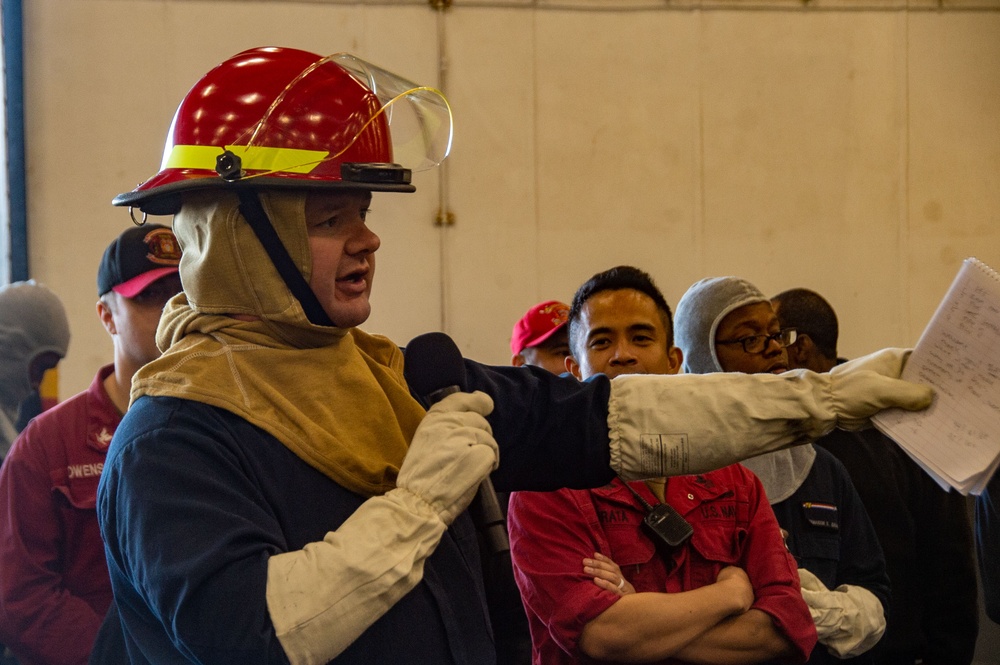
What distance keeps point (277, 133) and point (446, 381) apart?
454mm

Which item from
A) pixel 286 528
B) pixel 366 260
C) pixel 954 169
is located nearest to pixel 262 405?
pixel 286 528

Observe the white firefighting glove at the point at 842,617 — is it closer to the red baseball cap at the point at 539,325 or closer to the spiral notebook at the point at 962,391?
the spiral notebook at the point at 962,391

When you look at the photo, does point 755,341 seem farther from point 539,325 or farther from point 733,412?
point 733,412

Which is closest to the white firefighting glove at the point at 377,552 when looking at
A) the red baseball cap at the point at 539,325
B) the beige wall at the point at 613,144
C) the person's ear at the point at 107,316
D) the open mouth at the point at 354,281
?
the open mouth at the point at 354,281

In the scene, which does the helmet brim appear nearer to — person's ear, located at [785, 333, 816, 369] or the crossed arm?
the crossed arm

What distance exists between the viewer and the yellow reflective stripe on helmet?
154cm

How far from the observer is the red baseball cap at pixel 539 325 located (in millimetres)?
3504

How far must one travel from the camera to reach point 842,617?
7.68ft

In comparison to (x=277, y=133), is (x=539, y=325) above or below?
below

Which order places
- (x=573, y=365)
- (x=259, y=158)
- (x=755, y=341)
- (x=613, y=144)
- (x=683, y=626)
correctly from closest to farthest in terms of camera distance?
(x=259, y=158) → (x=683, y=626) → (x=573, y=365) → (x=755, y=341) → (x=613, y=144)

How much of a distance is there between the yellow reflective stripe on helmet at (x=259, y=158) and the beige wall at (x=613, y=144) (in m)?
2.88

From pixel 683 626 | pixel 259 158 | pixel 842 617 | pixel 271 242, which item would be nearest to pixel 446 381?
pixel 271 242

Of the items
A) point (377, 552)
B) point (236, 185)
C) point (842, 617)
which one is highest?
point (236, 185)

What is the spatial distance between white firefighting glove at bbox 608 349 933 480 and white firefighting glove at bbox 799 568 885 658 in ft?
2.89
